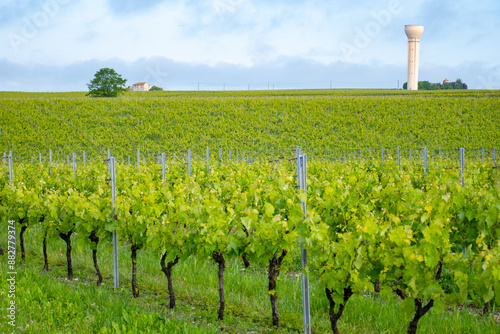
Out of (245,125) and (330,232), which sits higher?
(245,125)

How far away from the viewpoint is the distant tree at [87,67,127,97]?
52750mm

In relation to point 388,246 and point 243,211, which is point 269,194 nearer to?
point 243,211

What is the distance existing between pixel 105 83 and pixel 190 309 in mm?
52632

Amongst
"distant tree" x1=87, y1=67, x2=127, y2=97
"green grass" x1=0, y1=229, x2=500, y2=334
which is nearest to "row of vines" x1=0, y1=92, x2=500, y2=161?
"distant tree" x1=87, y1=67, x2=127, y2=97

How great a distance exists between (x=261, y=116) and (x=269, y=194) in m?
32.4

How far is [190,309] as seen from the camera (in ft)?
17.3

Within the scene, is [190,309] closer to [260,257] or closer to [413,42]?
[260,257]

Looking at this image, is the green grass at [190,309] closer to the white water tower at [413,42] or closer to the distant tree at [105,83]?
the distant tree at [105,83]

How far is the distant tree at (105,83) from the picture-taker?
173 ft

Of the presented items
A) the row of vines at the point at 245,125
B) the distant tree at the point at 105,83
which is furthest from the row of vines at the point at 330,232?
the distant tree at the point at 105,83

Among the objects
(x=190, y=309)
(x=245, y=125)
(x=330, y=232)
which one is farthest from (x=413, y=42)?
(x=190, y=309)

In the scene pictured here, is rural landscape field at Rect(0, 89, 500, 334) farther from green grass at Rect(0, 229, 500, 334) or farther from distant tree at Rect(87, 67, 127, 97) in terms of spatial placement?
distant tree at Rect(87, 67, 127, 97)

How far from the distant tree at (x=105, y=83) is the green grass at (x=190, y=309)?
164 feet

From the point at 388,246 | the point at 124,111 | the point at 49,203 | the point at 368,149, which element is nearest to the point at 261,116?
the point at 368,149
